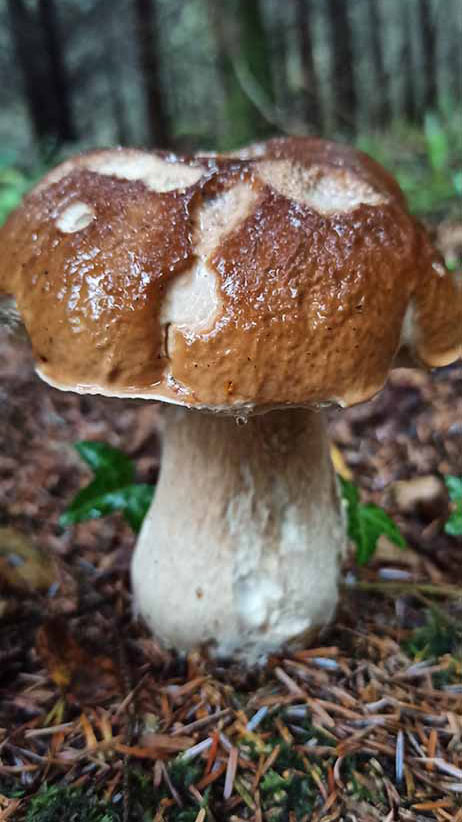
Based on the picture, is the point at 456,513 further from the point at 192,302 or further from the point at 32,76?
the point at 32,76

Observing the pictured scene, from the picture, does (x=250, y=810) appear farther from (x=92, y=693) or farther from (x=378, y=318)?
(x=378, y=318)

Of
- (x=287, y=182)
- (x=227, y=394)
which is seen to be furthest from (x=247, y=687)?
(x=287, y=182)

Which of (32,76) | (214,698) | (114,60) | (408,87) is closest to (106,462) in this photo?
(214,698)

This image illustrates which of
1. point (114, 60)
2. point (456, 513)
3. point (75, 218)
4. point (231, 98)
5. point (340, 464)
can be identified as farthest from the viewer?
point (114, 60)

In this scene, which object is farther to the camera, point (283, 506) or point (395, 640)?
point (395, 640)

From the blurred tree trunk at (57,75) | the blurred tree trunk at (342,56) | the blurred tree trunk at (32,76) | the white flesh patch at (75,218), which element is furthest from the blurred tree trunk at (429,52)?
the white flesh patch at (75,218)

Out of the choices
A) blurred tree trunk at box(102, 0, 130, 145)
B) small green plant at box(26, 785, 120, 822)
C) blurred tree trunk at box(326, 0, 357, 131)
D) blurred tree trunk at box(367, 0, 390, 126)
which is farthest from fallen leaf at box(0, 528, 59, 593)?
blurred tree trunk at box(367, 0, 390, 126)

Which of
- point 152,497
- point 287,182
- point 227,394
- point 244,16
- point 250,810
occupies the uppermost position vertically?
point 244,16

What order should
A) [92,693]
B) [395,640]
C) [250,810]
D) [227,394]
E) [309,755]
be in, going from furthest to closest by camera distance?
[395,640], [92,693], [309,755], [250,810], [227,394]

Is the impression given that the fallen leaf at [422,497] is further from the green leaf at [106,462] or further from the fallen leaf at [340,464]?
the green leaf at [106,462]
